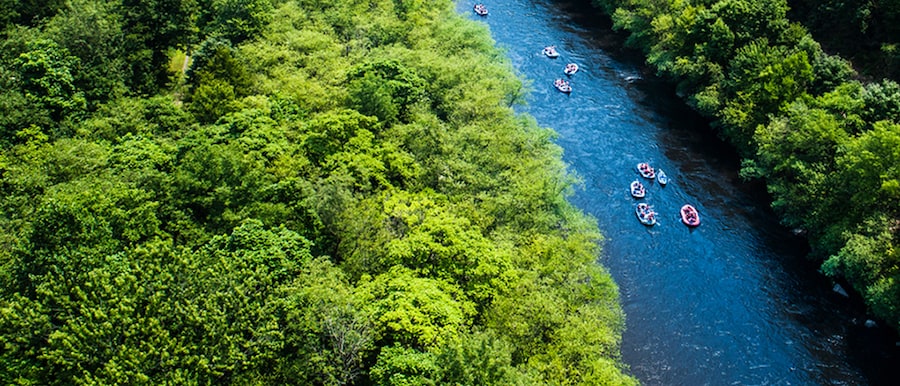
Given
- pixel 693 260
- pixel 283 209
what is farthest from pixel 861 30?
pixel 283 209

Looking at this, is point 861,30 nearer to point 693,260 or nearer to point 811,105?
point 811,105

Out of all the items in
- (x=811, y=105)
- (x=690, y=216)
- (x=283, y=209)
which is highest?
(x=811, y=105)

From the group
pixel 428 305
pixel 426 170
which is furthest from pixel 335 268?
pixel 426 170

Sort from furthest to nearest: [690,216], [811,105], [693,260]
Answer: [811,105] < [690,216] < [693,260]

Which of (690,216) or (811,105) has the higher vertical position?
(811,105)

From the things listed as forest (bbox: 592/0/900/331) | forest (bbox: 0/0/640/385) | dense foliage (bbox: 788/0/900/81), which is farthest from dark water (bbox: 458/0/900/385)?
dense foliage (bbox: 788/0/900/81)

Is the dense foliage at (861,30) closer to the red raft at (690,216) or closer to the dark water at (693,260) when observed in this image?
the dark water at (693,260)
